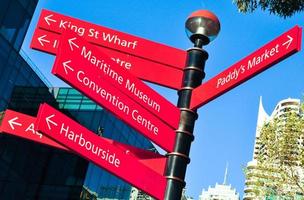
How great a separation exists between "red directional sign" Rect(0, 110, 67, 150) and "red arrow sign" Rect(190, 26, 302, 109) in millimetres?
1757

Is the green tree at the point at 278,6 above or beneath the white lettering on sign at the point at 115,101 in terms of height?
above

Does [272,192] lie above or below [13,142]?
below

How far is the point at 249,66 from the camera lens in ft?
19.3

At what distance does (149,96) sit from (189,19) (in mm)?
1133

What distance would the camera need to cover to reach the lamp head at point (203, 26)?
6355 mm

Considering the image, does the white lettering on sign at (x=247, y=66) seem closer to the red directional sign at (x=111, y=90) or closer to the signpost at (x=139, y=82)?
the signpost at (x=139, y=82)

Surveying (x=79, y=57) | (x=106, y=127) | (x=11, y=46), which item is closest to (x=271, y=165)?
(x=79, y=57)

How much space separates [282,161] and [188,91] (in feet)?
49.9

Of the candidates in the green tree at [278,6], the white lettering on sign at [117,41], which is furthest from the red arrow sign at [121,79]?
the green tree at [278,6]

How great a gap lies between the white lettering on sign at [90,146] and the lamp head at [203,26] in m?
1.93

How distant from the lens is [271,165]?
2069cm

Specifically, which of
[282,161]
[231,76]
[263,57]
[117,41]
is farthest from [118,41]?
[282,161]

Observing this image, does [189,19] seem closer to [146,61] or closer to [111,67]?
[146,61]

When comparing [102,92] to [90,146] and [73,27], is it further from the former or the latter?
[73,27]
